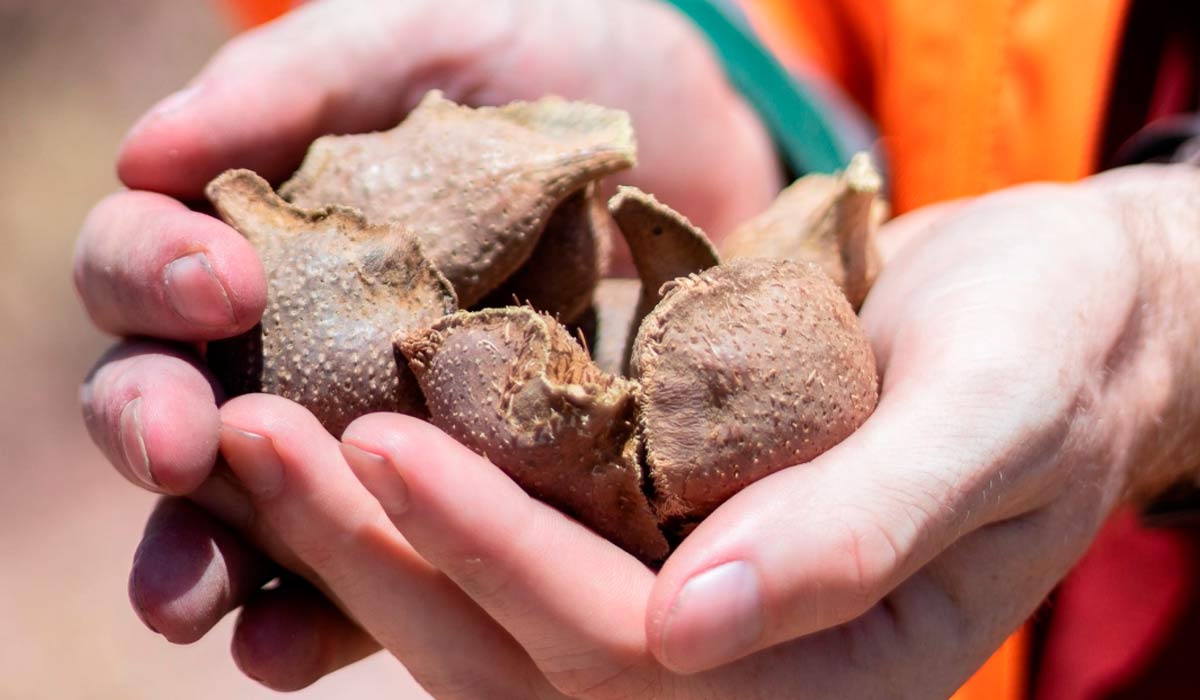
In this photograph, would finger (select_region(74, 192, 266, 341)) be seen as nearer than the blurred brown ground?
Yes

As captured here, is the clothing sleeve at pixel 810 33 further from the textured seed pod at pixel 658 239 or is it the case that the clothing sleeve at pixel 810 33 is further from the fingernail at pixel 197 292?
the fingernail at pixel 197 292

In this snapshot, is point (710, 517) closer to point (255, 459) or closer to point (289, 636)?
point (255, 459)

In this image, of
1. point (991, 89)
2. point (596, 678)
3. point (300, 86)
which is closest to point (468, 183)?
point (300, 86)

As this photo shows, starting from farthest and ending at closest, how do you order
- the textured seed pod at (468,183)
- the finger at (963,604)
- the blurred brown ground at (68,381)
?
the blurred brown ground at (68,381), the textured seed pod at (468,183), the finger at (963,604)

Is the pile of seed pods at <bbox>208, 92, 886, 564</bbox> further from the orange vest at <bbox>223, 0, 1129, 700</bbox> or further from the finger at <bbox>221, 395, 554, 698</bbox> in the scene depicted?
the orange vest at <bbox>223, 0, 1129, 700</bbox>

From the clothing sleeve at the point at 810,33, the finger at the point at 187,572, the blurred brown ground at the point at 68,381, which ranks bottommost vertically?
the blurred brown ground at the point at 68,381

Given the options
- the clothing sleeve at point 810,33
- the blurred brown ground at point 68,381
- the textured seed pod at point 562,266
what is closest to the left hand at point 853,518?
the textured seed pod at point 562,266

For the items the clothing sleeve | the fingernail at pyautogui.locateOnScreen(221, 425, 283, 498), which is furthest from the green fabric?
the fingernail at pyautogui.locateOnScreen(221, 425, 283, 498)
